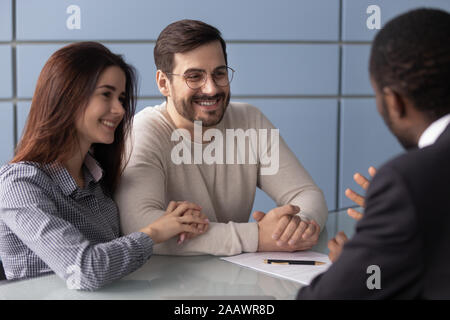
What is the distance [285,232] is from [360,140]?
5.18 feet

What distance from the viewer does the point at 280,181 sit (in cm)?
161

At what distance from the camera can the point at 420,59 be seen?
0.71 m

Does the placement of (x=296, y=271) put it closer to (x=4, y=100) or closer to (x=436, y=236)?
(x=436, y=236)

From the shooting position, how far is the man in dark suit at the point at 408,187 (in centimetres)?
64

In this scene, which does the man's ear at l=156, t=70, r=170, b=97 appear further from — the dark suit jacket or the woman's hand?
the dark suit jacket

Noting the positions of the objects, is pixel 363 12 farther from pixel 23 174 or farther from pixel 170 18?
pixel 23 174

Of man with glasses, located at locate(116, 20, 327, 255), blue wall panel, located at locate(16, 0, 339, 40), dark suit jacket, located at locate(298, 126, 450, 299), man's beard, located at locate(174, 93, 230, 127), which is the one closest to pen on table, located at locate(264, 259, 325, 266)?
man with glasses, located at locate(116, 20, 327, 255)

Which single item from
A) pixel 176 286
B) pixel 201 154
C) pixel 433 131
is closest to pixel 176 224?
pixel 176 286

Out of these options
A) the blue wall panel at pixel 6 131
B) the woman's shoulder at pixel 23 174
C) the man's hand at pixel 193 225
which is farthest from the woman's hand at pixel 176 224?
the blue wall panel at pixel 6 131

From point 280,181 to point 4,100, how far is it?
5.01 ft

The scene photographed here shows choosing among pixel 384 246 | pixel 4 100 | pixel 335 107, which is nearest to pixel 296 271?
pixel 384 246

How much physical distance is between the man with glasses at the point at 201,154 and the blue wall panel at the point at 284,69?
0.84 metres

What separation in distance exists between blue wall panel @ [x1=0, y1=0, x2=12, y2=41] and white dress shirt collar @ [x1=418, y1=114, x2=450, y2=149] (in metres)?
2.20

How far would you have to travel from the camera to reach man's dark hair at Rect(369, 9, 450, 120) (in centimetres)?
71
